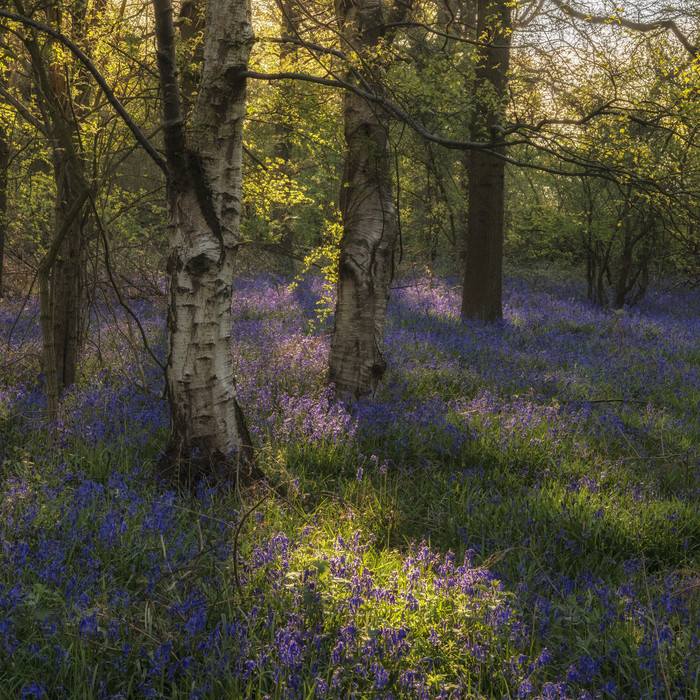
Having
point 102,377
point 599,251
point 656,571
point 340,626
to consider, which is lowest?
point 656,571

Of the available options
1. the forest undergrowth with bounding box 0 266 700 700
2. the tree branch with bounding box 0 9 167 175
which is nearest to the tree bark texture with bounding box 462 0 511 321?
the forest undergrowth with bounding box 0 266 700 700

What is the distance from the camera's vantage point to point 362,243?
586 centimetres

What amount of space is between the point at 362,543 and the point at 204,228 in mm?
2294

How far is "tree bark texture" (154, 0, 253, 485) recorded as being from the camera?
364cm

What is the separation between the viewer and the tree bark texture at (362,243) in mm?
5809

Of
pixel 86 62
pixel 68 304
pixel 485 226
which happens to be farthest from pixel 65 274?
pixel 485 226

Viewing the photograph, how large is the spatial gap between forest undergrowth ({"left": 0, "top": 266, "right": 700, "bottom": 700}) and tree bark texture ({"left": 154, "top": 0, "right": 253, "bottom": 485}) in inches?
19.9

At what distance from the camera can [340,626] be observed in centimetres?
246

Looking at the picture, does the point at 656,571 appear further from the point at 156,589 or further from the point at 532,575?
the point at 156,589

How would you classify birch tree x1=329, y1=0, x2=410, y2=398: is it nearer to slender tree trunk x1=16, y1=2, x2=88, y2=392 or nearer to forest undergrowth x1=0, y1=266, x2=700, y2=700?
forest undergrowth x1=0, y1=266, x2=700, y2=700

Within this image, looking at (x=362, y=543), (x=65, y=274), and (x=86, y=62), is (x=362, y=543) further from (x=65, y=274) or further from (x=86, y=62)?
(x=65, y=274)

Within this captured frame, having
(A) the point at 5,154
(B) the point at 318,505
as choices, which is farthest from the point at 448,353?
(A) the point at 5,154

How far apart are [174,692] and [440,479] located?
2.76 meters

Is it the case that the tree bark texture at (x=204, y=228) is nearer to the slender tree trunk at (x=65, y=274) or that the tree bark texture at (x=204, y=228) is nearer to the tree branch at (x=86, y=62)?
the tree branch at (x=86, y=62)
